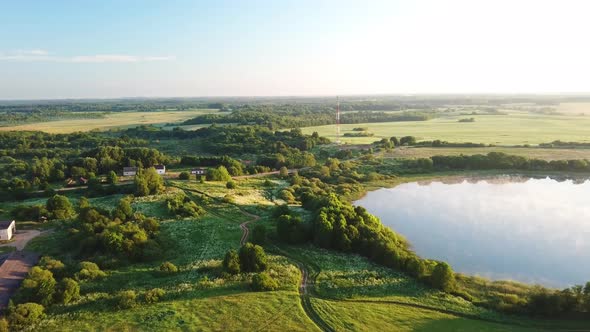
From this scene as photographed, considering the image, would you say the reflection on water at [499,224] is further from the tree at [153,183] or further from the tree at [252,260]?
the tree at [153,183]

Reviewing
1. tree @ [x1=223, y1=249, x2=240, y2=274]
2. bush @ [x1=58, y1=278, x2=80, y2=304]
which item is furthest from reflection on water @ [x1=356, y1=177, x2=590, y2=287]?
bush @ [x1=58, y1=278, x2=80, y2=304]

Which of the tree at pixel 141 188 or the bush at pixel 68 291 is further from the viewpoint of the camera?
the tree at pixel 141 188

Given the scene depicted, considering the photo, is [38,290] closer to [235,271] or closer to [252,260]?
[235,271]

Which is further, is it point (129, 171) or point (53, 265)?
point (129, 171)

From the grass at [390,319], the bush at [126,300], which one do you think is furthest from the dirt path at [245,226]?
the grass at [390,319]

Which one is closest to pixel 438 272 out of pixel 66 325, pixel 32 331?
pixel 66 325

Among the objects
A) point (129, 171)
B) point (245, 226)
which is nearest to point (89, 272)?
point (245, 226)

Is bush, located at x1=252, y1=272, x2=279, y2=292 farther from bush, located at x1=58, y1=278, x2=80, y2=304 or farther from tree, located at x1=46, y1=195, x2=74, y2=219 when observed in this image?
tree, located at x1=46, y1=195, x2=74, y2=219

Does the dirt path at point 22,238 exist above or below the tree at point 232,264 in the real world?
below
